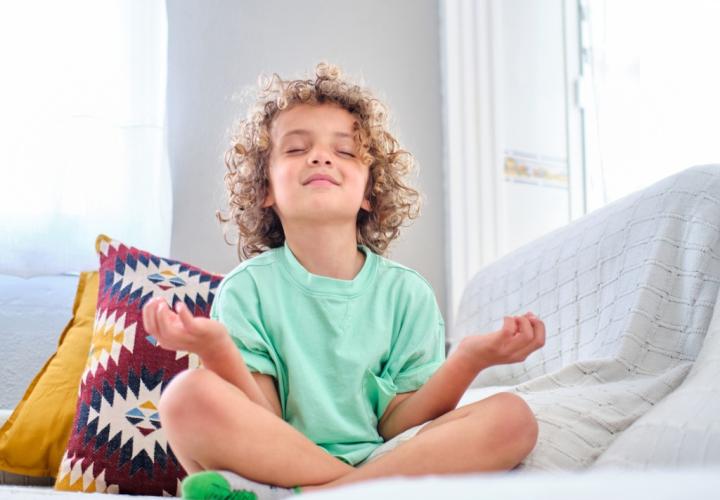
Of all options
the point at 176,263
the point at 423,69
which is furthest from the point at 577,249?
the point at 423,69

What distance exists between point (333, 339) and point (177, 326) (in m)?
0.36

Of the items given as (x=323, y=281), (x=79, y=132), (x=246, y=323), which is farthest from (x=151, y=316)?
(x=79, y=132)

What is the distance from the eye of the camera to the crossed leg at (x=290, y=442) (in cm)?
→ 100

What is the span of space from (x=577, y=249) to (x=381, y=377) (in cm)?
48

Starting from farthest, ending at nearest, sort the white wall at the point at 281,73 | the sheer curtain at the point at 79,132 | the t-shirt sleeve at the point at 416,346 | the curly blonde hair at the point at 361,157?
the white wall at the point at 281,73, the sheer curtain at the point at 79,132, the curly blonde hair at the point at 361,157, the t-shirt sleeve at the point at 416,346

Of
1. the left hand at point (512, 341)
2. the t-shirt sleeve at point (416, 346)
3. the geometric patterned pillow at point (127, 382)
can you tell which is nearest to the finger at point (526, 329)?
the left hand at point (512, 341)

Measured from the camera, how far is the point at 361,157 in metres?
1.43

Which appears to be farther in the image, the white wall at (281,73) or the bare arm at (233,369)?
the white wall at (281,73)

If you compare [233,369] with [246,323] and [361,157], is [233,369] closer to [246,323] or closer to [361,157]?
[246,323]

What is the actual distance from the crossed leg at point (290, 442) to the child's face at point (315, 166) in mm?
397

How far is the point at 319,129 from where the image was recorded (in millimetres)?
1412

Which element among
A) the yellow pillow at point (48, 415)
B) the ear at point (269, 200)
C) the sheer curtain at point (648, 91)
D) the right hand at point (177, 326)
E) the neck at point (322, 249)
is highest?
the sheer curtain at point (648, 91)

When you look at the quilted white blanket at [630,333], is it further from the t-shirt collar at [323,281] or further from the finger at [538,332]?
the t-shirt collar at [323,281]

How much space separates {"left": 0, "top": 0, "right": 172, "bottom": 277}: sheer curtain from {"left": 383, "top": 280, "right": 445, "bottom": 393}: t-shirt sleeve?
922 millimetres
